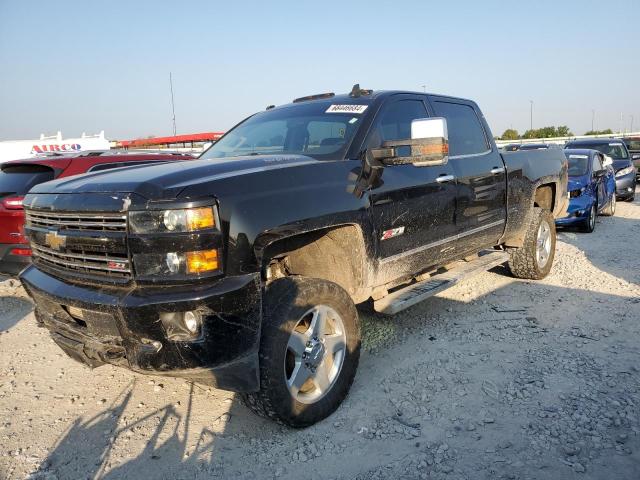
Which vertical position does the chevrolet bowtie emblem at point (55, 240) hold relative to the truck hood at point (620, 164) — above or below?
above

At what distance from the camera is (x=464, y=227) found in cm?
449

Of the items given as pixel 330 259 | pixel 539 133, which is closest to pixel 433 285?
pixel 330 259

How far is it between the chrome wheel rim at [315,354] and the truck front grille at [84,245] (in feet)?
3.40

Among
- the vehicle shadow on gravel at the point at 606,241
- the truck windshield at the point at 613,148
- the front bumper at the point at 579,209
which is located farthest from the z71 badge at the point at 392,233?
the truck windshield at the point at 613,148

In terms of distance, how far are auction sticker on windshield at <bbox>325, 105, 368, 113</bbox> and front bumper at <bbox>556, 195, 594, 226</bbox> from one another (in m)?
6.92

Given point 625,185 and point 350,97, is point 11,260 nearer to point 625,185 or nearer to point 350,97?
point 350,97

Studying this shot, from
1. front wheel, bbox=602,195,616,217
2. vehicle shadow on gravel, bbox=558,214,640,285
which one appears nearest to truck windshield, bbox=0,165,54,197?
vehicle shadow on gravel, bbox=558,214,640,285

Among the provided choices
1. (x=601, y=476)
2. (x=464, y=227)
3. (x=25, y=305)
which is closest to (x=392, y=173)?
(x=464, y=227)

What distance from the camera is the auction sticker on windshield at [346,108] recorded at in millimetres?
3785

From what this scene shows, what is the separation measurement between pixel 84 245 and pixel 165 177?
0.58 metres

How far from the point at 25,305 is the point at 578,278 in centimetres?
645

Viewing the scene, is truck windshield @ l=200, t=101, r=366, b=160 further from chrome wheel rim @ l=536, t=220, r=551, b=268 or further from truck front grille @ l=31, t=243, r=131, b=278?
chrome wheel rim @ l=536, t=220, r=551, b=268

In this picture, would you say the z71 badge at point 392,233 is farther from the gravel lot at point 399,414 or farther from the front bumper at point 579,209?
the front bumper at point 579,209

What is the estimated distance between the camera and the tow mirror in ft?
10.6
